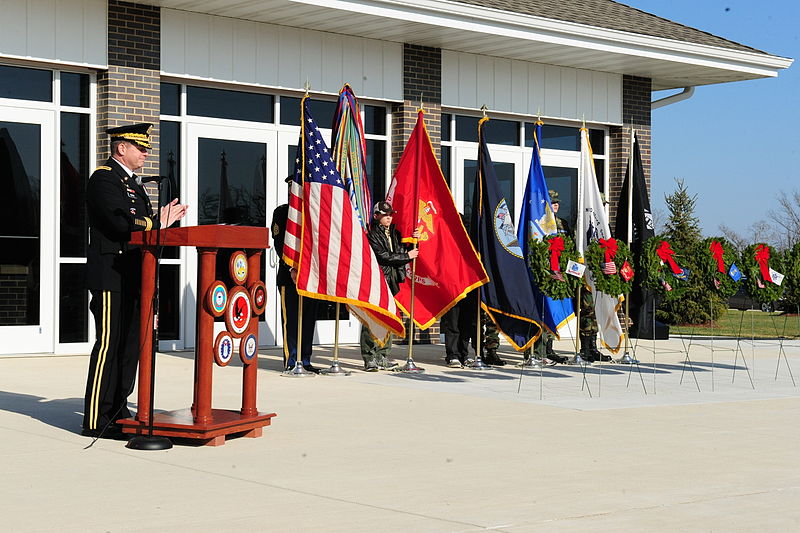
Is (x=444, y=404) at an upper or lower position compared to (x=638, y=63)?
lower

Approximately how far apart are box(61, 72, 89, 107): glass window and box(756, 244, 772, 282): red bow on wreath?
7993mm

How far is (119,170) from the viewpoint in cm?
789

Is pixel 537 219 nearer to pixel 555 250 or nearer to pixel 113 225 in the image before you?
pixel 555 250

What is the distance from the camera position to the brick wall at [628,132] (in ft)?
64.4

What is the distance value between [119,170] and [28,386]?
3738 mm

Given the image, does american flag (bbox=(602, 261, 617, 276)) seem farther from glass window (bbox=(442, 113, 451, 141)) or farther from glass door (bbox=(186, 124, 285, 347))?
glass window (bbox=(442, 113, 451, 141))

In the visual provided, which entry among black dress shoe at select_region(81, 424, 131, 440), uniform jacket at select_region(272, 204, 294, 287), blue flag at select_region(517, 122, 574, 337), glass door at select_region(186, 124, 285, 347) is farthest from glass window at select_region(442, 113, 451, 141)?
black dress shoe at select_region(81, 424, 131, 440)

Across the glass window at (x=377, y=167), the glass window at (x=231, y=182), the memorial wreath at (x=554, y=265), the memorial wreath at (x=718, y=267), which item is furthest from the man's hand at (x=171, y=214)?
the glass window at (x=377, y=167)

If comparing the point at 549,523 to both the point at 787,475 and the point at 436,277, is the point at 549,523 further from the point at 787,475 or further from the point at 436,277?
the point at 436,277

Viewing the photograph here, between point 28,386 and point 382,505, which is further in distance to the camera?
point 28,386

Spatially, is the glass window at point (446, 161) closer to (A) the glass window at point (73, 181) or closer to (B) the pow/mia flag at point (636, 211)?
(B) the pow/mia flag at point (636, 211)

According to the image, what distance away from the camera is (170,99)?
15.0 meters

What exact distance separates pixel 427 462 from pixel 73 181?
28.2 ft

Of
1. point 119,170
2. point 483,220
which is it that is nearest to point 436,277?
point 483,220
